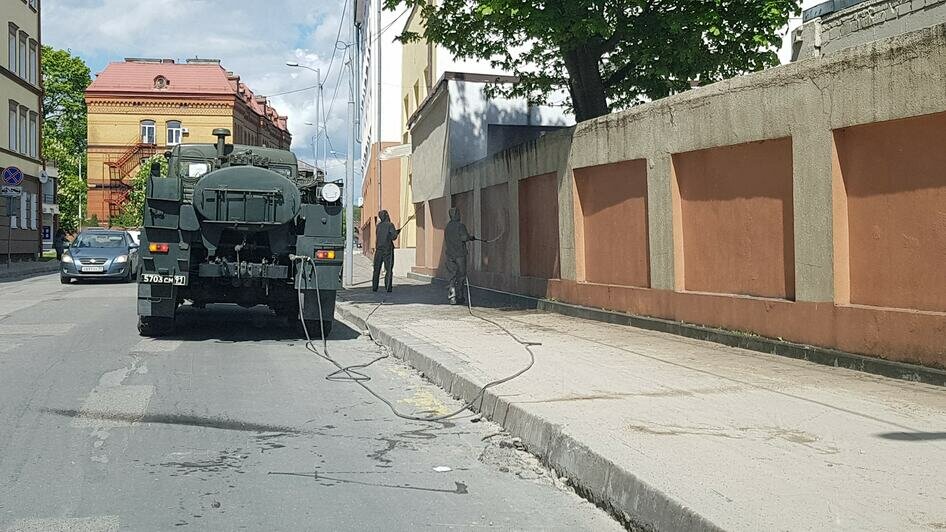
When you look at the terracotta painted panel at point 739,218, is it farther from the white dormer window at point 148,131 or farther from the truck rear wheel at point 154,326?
the white dormer window at point 148,131

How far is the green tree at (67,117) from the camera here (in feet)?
221

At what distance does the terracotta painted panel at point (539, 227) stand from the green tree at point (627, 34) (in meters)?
1.46

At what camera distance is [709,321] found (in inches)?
424

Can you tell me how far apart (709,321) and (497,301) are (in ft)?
24.7

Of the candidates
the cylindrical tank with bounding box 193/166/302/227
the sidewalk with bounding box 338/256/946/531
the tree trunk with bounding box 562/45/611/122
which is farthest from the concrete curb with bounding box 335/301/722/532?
the tree trunk with bounding box 562/45/611/122

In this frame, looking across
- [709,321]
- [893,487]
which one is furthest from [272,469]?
[709,321]

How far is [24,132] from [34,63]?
4.50m

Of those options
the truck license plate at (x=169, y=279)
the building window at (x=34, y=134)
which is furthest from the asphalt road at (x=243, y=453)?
the building window at (x=34, y=134)

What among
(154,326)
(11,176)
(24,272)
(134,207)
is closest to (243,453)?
(154,326)

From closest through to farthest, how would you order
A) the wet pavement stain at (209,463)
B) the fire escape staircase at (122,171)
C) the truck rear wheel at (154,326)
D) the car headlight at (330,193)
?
the wet pavement stain at (209,463)
the car headlight at (330,193)
the truck rear wheel at (154,326)
the fire escape staircase at (122,171)

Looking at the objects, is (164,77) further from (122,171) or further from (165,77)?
(122,171)

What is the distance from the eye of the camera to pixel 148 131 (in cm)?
6600

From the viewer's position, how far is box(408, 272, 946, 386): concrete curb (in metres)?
7.64

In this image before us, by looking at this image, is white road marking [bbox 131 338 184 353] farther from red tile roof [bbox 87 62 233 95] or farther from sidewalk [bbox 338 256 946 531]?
red tile roof [bbox 87 62 233 95]
